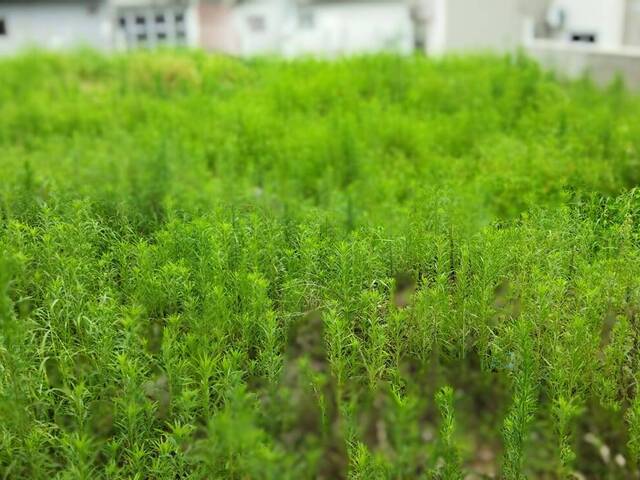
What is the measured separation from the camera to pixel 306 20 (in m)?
18.0

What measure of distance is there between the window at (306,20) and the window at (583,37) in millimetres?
5560

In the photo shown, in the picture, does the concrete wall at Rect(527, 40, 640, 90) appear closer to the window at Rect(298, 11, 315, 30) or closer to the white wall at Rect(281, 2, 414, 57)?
the white wall at Rect(281, 2, 414, 57)

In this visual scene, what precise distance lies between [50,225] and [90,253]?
1.05 ft

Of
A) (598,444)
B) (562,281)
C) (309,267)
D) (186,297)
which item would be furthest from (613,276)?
(186,297)

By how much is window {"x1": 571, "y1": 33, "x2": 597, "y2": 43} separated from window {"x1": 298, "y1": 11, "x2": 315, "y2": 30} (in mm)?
5560

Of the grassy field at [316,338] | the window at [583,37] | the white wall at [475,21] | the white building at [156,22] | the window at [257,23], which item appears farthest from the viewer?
the white building at [156,22]

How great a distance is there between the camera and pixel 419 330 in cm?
347

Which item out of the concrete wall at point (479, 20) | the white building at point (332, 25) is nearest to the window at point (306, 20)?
the white building at point (332, 25)

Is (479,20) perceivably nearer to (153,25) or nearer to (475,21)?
(475,21)

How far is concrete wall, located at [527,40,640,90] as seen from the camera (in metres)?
11.0

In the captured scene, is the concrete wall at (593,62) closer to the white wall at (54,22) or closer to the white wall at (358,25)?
the white wall at (358,25)

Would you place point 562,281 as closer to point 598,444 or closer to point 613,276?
point 613,276

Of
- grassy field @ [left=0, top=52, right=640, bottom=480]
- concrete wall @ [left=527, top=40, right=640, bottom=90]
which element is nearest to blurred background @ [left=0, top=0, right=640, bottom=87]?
concrete wall @ [left=527, top=40, right=640, bottom=90]

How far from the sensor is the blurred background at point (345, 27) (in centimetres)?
1431
